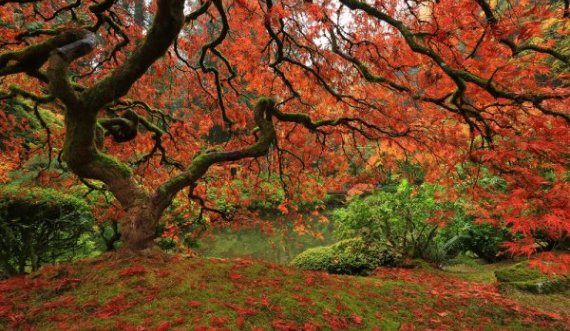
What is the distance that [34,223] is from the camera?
5.59 metres

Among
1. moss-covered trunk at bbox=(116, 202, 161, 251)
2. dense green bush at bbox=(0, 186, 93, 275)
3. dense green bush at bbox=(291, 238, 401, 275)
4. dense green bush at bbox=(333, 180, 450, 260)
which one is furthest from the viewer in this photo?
dense green bush at bbox=(333, 180, 450, 260)

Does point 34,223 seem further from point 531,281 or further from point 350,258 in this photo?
point 531,281

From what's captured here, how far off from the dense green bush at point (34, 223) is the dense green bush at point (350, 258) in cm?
421

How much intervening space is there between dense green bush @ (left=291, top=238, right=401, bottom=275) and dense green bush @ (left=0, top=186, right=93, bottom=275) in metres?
4.21

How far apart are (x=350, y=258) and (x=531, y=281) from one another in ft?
9.94

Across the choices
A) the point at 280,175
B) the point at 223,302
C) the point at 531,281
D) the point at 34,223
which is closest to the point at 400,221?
the point at 531,281

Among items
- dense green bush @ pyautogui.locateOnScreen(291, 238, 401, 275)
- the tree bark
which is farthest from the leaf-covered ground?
dense green bush @ pyautogui.locateOnScreen(291, 238, 401, 275)

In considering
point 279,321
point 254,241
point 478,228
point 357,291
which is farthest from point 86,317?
point 254,241

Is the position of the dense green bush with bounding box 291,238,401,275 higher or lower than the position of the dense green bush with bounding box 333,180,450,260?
lower

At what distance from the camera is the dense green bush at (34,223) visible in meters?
5.34

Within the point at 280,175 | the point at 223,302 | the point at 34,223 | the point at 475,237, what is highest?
the point at 280,175

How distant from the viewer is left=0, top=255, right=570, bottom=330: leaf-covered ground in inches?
112

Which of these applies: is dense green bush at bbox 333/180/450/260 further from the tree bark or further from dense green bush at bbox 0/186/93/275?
dense green bush at bbox 0/186/93/275

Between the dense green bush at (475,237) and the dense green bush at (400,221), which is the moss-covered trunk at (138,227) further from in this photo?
the dense green bush at (475,237)
